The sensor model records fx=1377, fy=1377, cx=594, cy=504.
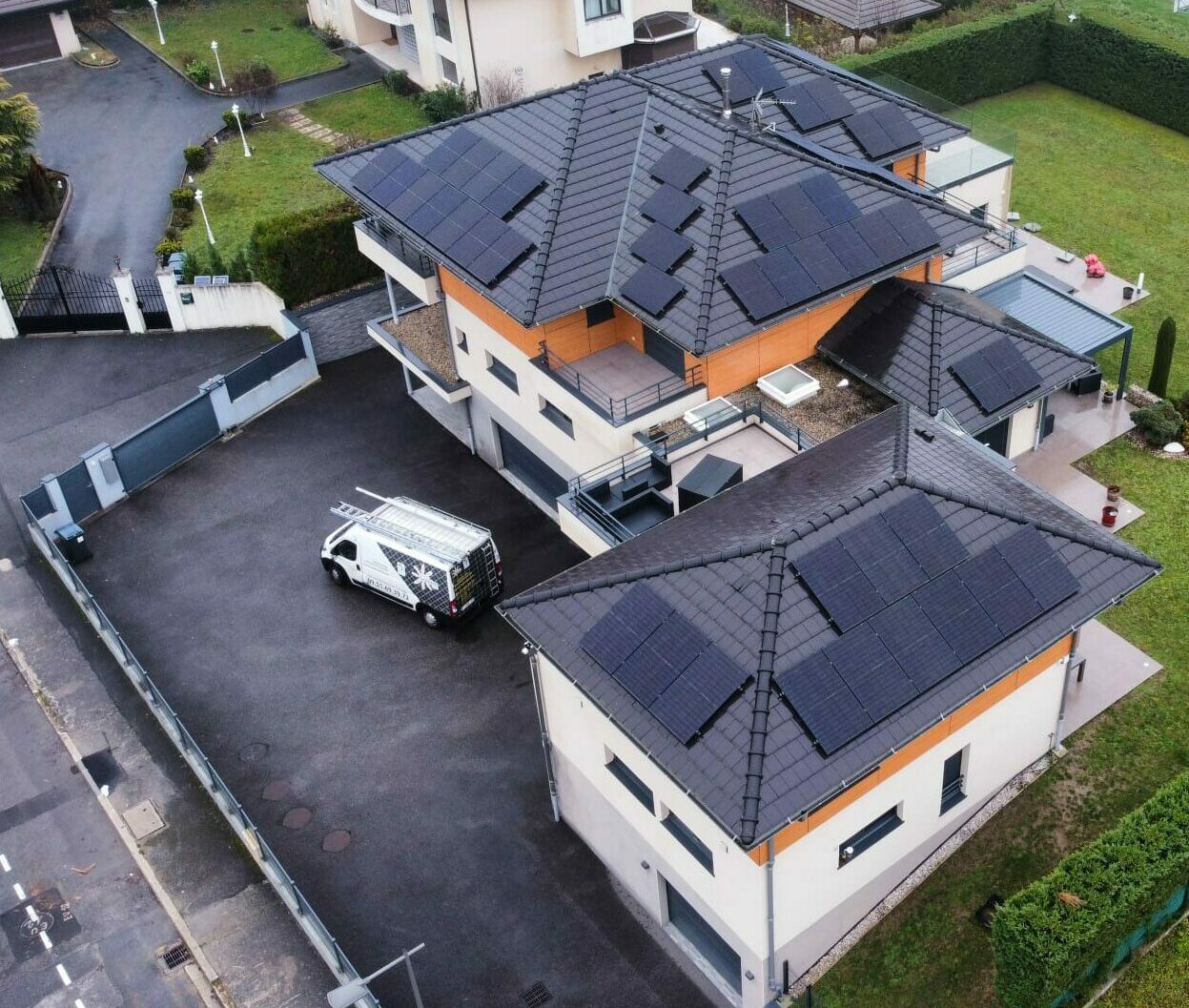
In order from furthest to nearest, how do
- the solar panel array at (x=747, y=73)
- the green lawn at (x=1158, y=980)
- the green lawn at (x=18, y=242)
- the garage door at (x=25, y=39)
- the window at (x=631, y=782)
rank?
1. the garage door at (x=25, y=39)
2. the green lawn at (x=18, y=242)
3. the solar panel array at (x=747, y=73)
4. the window at (x=631, y=782)
5. the green lawn at (x=1158, y=980)

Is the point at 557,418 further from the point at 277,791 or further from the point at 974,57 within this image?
the point at 974,57

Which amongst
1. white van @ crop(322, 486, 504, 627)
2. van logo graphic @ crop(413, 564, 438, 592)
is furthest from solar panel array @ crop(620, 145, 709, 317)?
van logo graphic @ crop(413, 564, 438, 592)

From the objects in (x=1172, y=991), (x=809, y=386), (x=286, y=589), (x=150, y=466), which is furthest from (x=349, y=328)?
(x=1172, y=991)

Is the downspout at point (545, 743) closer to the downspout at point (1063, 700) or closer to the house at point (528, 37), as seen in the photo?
the downspout at point (1063, 700)

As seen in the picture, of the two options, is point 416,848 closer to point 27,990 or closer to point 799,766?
point 27,990

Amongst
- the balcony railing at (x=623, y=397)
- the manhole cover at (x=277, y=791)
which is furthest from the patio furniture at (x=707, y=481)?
the manhole cover at (x=277, y=791)

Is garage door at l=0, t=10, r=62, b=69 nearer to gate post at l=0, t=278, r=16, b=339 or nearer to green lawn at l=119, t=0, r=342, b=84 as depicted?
green lawn at l=119, t=0, r=342, b=84
